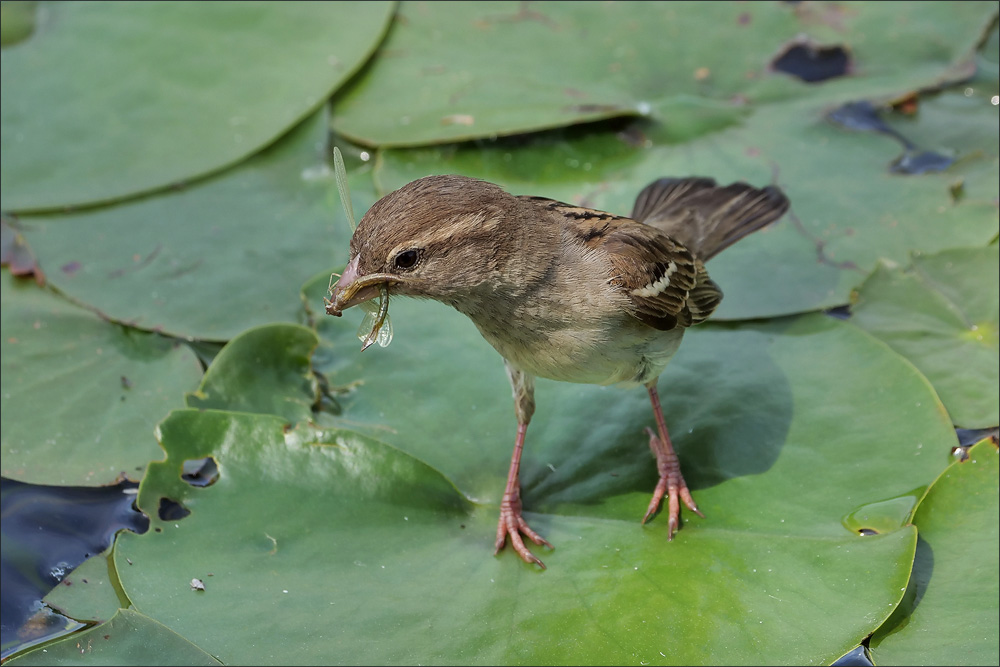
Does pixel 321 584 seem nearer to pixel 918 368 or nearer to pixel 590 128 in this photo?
pixel 918 368

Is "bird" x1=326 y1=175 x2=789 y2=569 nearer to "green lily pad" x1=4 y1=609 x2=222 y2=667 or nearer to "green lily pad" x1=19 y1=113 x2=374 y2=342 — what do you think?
"green lily pad" x1=4 y1=609 x2=222 y2=667

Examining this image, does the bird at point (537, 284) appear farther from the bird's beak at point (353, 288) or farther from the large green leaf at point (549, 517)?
the large green leaf at point (549, 517)

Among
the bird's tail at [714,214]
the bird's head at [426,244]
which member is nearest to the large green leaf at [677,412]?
the bird's tail at [714,214]

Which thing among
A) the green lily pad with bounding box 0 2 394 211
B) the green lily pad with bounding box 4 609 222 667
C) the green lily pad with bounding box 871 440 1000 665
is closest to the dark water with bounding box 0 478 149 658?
the green lily pad with bounding box 4 609 222 667

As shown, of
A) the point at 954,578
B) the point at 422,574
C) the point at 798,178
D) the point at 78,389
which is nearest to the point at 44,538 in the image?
the point at 78,389

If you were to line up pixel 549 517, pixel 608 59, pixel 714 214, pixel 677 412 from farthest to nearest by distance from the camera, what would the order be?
pixel 608 59 → pixel 714 214 → pixel 677 412 → pixel 549 517

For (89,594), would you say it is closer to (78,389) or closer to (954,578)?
(78,389)

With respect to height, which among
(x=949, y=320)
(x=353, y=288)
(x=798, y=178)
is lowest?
(x=949, y=320)
